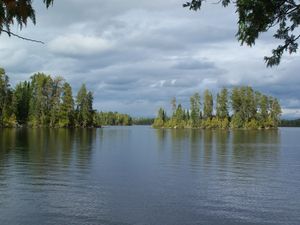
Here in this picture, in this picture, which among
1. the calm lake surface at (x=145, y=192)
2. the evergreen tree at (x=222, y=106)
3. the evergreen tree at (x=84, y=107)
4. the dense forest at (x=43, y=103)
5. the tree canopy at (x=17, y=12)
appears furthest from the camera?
the evergreen tree at (x=222, y=106)

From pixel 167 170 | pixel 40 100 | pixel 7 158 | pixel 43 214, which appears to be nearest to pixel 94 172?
pixel 167 170

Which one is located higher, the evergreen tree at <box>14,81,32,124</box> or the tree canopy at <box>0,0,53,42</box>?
the evergreen tree at <box>14,81,32,124</box>

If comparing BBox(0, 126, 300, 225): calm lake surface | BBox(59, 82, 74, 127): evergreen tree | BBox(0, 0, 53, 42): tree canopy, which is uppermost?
BBox(59, 82, 74, 127): evergreen tree

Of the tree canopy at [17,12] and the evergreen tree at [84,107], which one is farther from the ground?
the evergreen tree at [84,107]

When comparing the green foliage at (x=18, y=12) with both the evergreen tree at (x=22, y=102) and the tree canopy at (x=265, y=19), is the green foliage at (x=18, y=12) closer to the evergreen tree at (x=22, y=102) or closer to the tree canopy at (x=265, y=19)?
the tree canopy at (x=265, y=19)

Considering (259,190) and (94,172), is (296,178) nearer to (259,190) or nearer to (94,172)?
(259,190)

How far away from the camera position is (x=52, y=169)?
35062mm

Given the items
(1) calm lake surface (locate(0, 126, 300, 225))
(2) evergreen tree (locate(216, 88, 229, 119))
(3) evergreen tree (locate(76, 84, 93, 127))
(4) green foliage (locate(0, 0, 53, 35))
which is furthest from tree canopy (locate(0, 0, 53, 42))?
(2) evergreen tree (locate(216, 88, 229, 119))

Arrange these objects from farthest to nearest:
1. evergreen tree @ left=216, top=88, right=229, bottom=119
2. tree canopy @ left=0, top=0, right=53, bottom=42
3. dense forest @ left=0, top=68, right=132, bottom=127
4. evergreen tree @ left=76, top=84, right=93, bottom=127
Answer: evergreen tree @ left=216, top=88, right=229, bottom=119 < evergreen tree @ left=76, top=84, right=93, bottom=127 < dense forest @ left=0, top=68, right=132, bottom=127 < tree canopy @ left=0, top=0, right=53, bottom=42

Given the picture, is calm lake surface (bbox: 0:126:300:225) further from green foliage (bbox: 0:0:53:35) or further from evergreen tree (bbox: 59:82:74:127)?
evergreen tree (bbox: 59:82:74:127)

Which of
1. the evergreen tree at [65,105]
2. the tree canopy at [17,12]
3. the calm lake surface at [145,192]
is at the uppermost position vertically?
the evergreen tree at [65,105]

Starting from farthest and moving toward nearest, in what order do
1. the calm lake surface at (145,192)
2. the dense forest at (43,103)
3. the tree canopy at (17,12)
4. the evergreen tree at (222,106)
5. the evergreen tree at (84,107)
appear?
the evergreen tree at (222,106) → the evergreen tree at (84,107) → the dense forest at (43,103) → the calm lake surface at (145,192) → the tree canopy at (17,12)

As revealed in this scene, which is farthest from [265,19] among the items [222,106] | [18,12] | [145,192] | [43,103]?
[222,106]

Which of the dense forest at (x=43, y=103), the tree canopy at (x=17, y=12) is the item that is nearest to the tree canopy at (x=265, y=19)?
the tree canopy at (x=17, y=12)
